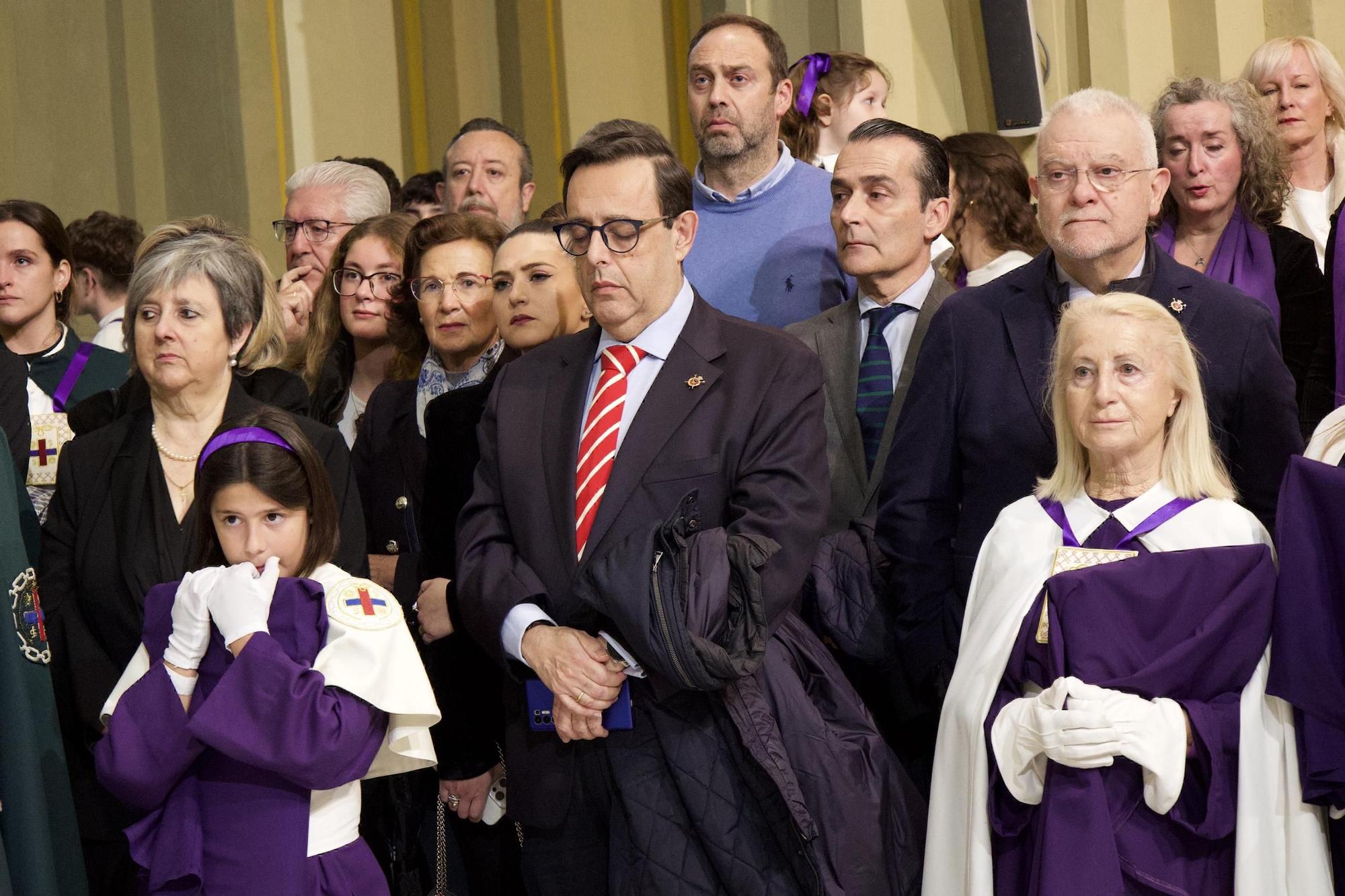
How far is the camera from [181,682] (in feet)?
9.53

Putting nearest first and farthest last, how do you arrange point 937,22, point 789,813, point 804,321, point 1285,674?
point 1285,674
point 789,813
point 804,321
point 937,22

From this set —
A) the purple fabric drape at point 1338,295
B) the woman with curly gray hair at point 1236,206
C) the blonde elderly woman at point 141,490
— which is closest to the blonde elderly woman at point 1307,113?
the woman with curly gray hair at point 1236,206

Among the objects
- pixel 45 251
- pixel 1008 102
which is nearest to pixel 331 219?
pixel 45 251

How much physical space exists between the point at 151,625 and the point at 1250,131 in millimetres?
3119

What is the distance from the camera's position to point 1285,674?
2.74m

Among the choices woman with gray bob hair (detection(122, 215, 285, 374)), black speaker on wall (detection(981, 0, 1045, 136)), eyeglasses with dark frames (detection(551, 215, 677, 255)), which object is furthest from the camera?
black speaker on wall (detection(981, 0, 1045, 136))

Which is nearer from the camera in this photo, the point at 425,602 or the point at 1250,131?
the point at 425,602

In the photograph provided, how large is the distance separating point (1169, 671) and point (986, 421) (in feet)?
2.49

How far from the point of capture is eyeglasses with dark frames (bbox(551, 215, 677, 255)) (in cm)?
333

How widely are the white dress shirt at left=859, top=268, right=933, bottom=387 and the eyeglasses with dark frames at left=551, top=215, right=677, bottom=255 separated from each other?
72 centimetres

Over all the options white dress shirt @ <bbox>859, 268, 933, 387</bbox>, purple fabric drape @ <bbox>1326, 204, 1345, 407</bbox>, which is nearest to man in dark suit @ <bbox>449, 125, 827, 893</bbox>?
white dress shirt @ <bbox>859, 268, 933, 387</bbox>

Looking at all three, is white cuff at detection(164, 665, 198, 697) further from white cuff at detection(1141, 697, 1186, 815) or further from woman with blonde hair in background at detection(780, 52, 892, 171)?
woman with blonde hair in background at detection(780, 52, 892, 171)

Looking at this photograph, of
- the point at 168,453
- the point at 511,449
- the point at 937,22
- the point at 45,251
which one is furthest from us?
the point at 937,22

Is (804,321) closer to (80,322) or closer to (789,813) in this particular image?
(789,813)
